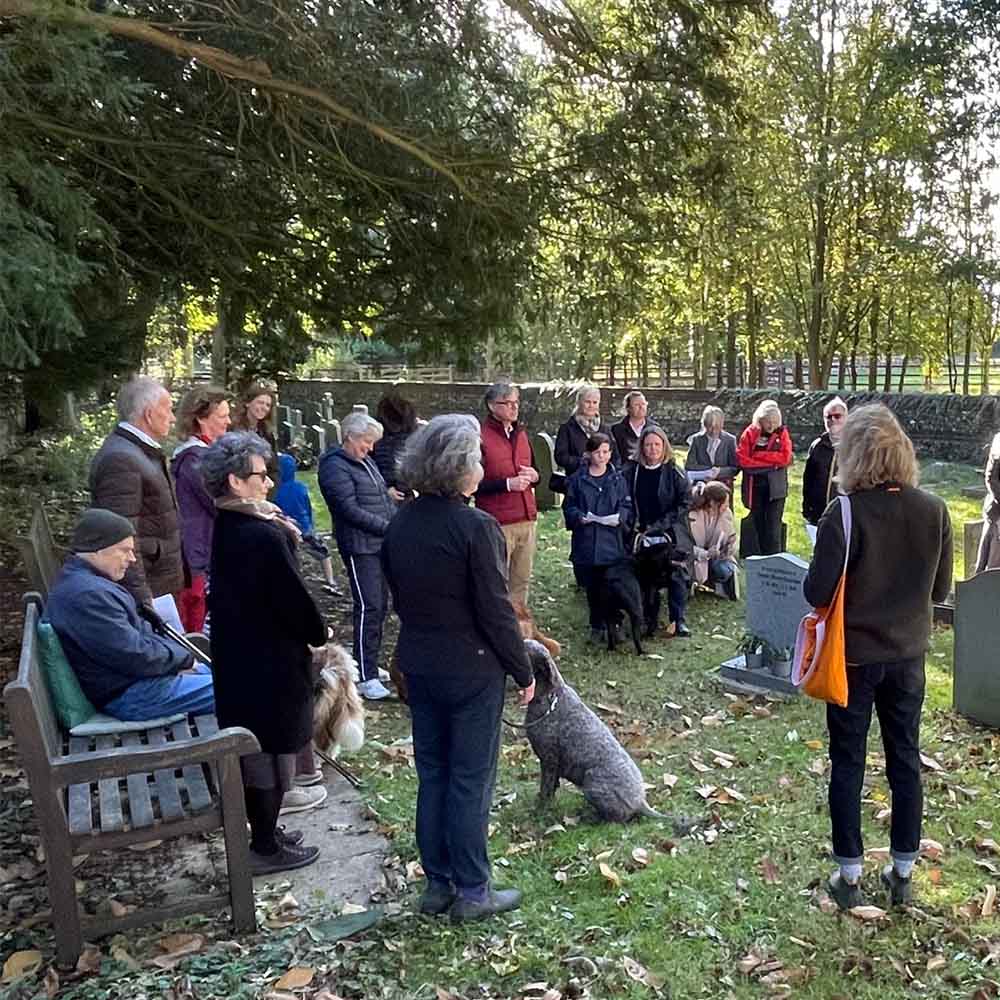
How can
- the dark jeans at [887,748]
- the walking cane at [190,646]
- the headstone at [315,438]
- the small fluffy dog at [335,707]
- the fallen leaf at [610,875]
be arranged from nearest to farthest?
the dark jeans at [887,748], the fallen leaf at [610,875], the walking cane at [190,646], the small fluffy dog at [335,707], the headstone at [315,438]

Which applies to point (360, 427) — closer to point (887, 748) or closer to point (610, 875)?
point (610, 875)

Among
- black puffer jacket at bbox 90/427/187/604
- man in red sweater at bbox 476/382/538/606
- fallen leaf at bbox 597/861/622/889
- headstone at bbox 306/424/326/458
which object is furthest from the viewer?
headstone at bbox 306/424/326/458

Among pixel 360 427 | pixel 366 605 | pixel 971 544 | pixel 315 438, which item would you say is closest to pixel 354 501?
pixel 360 427

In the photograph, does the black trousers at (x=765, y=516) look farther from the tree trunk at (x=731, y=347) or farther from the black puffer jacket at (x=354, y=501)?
the tree trunk at (x=731, y=347)

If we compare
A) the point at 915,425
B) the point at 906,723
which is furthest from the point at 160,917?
the point at 915,425

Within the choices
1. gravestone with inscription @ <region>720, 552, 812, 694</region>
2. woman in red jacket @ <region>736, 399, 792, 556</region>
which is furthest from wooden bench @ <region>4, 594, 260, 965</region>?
woman in red jacket @ <region>736, 399, 792, 556</region>

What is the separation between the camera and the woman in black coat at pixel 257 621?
4.20 meters

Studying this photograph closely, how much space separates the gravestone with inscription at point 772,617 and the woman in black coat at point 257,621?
13.0 feet

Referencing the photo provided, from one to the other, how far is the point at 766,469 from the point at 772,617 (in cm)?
322

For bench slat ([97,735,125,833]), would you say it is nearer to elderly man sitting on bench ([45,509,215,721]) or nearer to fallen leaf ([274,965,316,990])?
elderly man sitting on bench ([45,509,215,721])

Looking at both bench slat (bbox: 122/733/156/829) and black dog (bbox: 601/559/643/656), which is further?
black dog (bbox: 601/559/643/656)

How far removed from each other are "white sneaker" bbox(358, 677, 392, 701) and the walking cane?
4.29 feet

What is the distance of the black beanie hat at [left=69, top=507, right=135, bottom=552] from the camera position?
14.5ft

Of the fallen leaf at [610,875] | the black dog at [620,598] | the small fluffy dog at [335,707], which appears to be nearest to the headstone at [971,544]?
the black dog at [620,598]
